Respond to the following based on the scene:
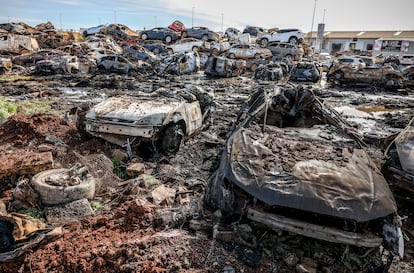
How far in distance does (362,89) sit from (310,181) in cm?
1710

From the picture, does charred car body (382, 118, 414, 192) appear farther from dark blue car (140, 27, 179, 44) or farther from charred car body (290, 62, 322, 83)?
dark blue car (140, 27, 179, 44)

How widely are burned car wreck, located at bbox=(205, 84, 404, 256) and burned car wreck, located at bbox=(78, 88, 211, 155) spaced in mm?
1922

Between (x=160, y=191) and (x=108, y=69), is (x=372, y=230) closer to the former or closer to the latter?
(x=160, y=191)

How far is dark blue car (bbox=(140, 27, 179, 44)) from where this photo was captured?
112 ft

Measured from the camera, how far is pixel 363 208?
284 centimetres

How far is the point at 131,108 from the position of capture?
5594 mm

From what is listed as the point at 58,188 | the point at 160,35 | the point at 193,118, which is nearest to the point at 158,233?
the point at 58,188

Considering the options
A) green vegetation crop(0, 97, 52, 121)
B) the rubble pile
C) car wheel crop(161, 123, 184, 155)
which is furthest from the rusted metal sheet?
green vegetation crop(0, 97, 52, 121)

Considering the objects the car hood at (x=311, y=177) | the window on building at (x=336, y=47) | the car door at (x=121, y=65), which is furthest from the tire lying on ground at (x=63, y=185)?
the window on building at (x=336, y=47)

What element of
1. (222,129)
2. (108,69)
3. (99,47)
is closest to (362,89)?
(222,129)

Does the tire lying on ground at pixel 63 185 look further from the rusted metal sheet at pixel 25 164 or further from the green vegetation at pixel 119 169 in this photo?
the green vegetation at pixel 119 169

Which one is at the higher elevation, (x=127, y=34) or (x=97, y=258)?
(x=127, y=34)

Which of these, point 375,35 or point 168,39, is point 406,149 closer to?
point 168,39

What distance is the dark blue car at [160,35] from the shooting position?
34.2 metres
